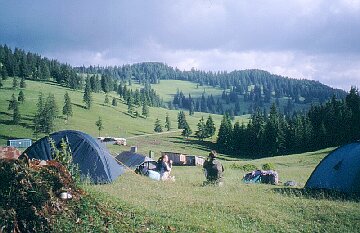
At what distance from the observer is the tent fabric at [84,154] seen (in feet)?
60.6

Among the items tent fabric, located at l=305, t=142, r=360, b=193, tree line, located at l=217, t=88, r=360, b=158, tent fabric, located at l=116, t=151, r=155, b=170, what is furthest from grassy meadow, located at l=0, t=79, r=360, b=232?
tree line, located at l=217, t=88, r=360, b=158

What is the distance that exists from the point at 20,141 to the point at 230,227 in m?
90.4

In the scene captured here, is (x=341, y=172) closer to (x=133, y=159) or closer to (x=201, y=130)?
(x=133, y=159)

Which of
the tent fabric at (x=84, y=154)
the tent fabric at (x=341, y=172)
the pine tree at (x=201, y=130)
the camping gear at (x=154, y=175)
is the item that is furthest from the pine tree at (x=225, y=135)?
the tent fabric at (x=84, y=154)

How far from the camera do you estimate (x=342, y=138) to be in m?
91.8

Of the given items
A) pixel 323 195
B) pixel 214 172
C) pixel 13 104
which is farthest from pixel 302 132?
pixel 13 104

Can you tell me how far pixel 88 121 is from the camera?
140500 millimetres

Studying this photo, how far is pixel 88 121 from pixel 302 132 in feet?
275

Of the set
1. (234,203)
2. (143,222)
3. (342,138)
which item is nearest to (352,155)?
(234,203)

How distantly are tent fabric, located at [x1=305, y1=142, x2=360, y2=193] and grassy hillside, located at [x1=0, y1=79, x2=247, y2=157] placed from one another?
7753cm

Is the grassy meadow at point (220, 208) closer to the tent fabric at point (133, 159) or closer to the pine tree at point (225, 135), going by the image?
the tent fabric at point (133, 159)

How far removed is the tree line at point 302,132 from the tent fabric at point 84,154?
A: 8305 cm

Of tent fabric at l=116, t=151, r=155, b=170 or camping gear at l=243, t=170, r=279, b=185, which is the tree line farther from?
camping gear at l=243, t=170, r=279, b=185

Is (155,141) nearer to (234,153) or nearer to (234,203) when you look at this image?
(234,153)
